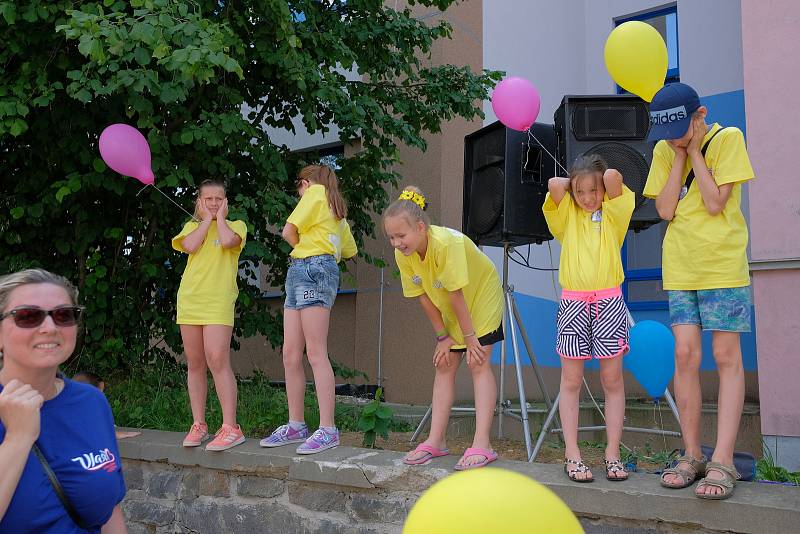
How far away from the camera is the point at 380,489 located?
360cm

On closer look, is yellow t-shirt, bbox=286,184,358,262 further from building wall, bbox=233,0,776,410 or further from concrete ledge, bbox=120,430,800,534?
building wall, bbox=233,0,776,410

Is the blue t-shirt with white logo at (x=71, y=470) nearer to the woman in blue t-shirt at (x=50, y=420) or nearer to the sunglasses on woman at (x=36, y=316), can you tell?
the woman in blue t-shirt at (x=50, y=420)

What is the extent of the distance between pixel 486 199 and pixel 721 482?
8.71 ft

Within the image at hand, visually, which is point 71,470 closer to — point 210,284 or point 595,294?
point 595,294

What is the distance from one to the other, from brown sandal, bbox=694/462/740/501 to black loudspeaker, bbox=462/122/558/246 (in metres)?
2.22

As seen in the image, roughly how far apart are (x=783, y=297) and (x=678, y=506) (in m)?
2.40

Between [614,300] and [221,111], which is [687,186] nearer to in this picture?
[614,300]

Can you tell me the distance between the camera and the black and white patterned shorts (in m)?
3.26

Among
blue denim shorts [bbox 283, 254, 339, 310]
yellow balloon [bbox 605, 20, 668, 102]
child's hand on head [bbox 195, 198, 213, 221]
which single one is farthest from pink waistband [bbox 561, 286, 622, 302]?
child's hand on head [bbox 195, 198, 213, 221]

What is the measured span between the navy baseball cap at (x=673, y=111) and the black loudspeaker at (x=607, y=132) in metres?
1.60

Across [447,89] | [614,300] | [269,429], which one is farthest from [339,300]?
[614,300]

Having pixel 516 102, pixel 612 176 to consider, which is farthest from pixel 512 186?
pixel 612 176

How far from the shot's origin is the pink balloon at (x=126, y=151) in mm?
4562

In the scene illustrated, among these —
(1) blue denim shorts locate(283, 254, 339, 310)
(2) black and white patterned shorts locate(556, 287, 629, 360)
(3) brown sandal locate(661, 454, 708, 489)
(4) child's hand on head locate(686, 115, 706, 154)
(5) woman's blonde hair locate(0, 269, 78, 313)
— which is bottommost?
(3) brown sandal locate(661, 454, 708, 489)
